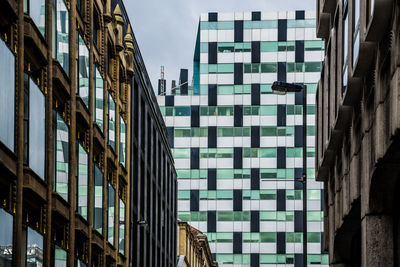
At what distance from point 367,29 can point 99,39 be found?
22.6 meters

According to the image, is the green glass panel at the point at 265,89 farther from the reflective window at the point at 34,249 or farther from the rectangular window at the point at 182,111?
the reflective window at the point at 34,249

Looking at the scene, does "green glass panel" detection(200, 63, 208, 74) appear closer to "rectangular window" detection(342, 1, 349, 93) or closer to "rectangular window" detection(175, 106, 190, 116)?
"rectangular window" detection(175, 106, 190, 116)

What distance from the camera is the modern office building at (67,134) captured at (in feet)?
86.3

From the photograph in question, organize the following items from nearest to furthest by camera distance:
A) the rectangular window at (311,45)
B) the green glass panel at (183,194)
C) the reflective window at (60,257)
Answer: the reflective window at (60,257)
the green glass panel at (183,194)
the rectangular window at (311,45)

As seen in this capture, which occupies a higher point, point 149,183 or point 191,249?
point 149,183

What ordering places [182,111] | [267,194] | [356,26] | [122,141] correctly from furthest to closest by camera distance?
1. [182,111]
2. [267,194]
3. [122,141]
4. [356,26]

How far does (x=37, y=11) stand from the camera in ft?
96.8

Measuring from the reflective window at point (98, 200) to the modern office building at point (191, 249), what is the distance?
36583 mm

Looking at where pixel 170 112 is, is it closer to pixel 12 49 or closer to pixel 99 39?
pixel 99 39

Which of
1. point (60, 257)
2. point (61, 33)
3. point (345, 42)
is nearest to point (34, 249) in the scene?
point (60, 257)

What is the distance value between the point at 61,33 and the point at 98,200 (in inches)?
415

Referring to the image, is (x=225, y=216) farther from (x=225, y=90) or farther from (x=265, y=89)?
(x=265, y=89)

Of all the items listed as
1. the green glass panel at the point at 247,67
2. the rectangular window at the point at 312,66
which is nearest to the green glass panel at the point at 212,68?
the green glass panel at the point at 247,67

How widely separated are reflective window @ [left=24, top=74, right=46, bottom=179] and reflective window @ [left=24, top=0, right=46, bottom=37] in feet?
5.88
